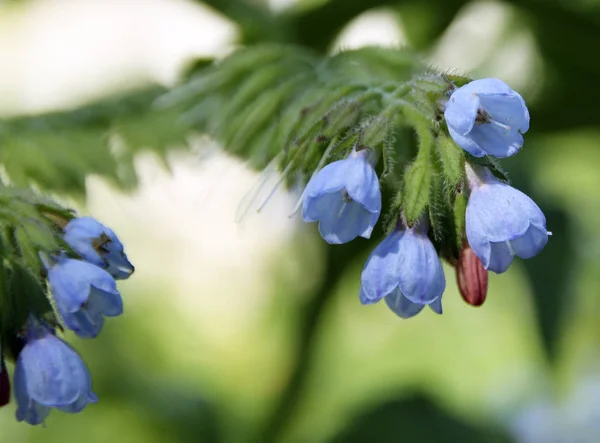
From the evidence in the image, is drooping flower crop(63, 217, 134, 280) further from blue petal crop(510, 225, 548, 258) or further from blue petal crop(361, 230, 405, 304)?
blue petal crop(510, 225, 548, 258)

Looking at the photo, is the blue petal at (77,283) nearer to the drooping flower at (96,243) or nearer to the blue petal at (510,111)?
the drooping flower at (96,243)

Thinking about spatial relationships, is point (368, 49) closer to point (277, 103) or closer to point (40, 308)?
point (277, 103)

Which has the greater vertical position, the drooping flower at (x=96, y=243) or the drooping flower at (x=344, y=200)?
the drooping flower at (x=344, y=200)

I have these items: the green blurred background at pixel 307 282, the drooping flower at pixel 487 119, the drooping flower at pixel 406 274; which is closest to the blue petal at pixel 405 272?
the drooping flower at pixel 406 274

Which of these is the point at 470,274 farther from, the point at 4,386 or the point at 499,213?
the point at 4,386

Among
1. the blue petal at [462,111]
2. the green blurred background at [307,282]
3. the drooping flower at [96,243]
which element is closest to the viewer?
the blue petal at [462,111]

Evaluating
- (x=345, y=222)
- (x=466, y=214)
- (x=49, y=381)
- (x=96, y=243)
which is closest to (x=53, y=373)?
(x=49, y=381)

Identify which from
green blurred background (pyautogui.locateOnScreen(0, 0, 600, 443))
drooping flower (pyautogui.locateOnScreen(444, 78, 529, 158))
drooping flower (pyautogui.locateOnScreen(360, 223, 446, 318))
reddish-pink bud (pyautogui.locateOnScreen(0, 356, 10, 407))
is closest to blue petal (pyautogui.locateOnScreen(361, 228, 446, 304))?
drooping flower (pyautogui.locateOnScreen(360, 223, 446, 318))
